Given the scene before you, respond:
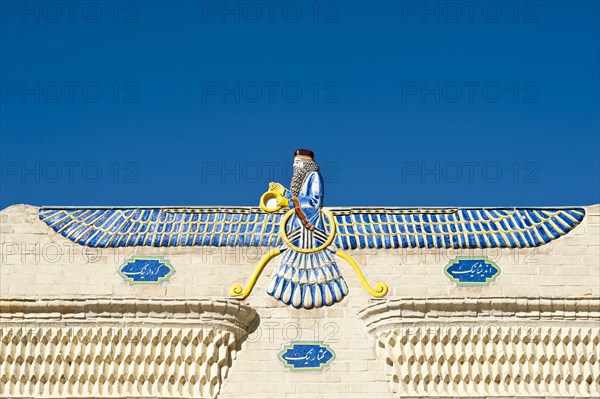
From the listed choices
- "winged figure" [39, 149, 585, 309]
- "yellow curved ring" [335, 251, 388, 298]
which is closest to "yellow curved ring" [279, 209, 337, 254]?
"winged figure" [39, 149, 585, 309]

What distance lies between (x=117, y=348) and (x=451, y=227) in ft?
16.4

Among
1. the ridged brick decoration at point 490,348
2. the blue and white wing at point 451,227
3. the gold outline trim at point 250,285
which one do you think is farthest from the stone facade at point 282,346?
the blue and white wing at point 451,227

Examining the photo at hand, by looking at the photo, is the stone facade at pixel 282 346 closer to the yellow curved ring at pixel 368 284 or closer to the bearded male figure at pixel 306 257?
the yellow curved ring at pixel 368 284

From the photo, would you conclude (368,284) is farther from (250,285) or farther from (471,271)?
(250,285)

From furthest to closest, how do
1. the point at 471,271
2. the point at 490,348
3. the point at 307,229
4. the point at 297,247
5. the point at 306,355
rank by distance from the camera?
the point at 307,229
the point at 297,247
the point at 471,271
the point at 306,355
the point at 490,348

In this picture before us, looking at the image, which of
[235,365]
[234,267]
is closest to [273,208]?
[234,267]

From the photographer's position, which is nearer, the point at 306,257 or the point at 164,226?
the point at 306,257

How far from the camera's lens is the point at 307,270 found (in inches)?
817

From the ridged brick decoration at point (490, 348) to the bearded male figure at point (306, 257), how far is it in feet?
3.34

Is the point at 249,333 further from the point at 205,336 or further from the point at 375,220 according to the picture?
the point at 375,220

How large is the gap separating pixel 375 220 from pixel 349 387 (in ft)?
8.51

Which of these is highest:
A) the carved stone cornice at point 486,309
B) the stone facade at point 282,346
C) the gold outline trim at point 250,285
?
the gold outline trim at point 250,285

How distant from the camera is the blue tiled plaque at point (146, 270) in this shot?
20.8 m

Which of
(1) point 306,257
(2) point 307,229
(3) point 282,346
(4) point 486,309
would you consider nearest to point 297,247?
(1) point 306,257
